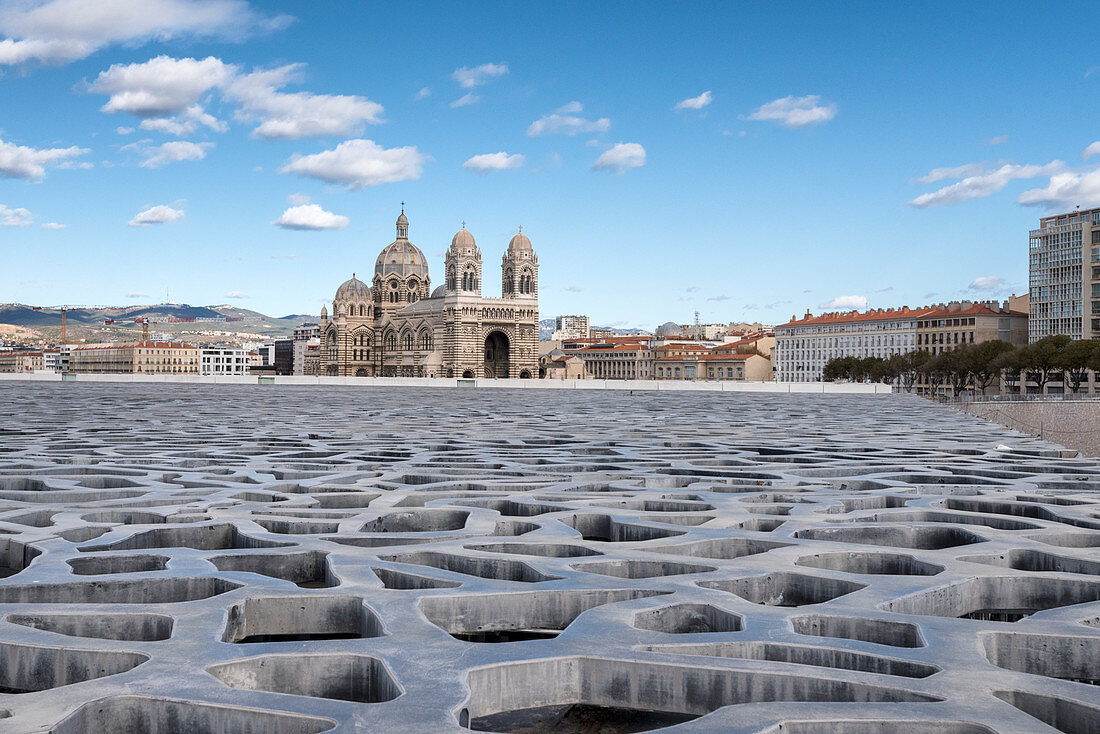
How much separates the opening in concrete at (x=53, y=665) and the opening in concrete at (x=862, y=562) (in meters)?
3.92

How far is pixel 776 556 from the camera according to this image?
670 cm

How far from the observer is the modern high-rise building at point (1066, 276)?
102 m

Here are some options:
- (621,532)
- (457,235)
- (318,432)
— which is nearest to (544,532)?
(621,532)

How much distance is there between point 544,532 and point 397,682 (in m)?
3.62

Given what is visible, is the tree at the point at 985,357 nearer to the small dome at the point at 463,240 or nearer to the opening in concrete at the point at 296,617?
the small dome at the point at 463,240

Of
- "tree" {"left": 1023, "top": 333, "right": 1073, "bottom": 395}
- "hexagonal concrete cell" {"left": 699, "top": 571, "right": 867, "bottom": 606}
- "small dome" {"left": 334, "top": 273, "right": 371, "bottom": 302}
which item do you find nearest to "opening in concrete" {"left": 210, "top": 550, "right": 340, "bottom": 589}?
"hexagonal concrete cell" {"left": 699, "top": 571, "right": 867, "bottom": 606}

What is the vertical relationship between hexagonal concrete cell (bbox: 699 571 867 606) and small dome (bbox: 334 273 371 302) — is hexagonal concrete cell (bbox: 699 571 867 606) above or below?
below

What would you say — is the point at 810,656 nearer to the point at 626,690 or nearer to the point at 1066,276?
the point at 626,690

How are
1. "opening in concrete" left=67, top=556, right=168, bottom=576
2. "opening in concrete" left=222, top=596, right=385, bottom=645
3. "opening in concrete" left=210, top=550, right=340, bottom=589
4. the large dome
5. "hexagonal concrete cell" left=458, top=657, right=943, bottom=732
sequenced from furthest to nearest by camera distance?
the large dome → "opening in concrete" left=210, top=550, right=340, bottom=589 → "opening in concrete" left=67, top=556, right=168, bottom=576 → "opening in concrete" left=222, top=596, right=385, bottom=645 → "hexagonal concrete cell" left=458, top=657, right=943, bottom=732

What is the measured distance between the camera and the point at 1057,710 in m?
3.84

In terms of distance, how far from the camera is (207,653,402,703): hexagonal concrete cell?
13.9 ft

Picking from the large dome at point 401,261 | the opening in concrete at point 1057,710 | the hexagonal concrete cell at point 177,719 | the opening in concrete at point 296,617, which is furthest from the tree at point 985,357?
the hexagonal concrete cell at point 177,719

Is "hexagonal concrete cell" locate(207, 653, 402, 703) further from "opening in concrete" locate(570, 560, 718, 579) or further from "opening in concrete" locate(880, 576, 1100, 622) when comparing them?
"opening in concrete" locate(880, 576, 1100, 622)

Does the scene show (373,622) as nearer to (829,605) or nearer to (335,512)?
(829,605)
